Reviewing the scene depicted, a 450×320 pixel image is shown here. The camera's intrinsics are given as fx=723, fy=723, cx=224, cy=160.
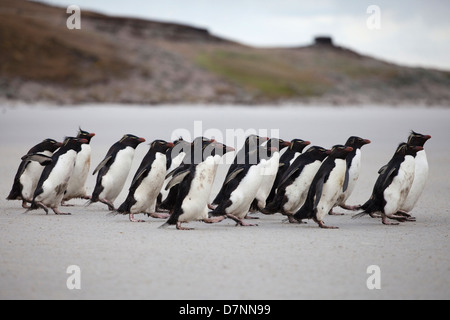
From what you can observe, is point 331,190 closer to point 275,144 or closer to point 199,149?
point 275,144

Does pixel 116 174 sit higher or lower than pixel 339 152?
lower

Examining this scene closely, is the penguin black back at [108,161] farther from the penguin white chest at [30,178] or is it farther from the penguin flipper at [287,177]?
the penguin flipper at [287,177]

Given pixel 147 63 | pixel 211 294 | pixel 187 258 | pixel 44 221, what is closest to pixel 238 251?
pixel 187 258

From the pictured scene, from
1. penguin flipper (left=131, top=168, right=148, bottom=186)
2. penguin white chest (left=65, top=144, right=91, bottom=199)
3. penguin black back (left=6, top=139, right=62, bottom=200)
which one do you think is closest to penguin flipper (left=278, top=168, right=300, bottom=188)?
penguin flipper (left=131, top=168, right=148, bottom=186)

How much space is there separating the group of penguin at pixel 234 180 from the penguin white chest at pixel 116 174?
12mm

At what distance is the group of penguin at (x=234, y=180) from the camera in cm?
744

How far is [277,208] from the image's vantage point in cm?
792

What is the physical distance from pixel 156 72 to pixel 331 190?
32.7 metres

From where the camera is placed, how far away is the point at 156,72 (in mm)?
39375

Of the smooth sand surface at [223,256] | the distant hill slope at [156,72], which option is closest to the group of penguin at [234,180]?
the smooth sand surface at [223,256]

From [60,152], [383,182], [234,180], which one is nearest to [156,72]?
[60,152]

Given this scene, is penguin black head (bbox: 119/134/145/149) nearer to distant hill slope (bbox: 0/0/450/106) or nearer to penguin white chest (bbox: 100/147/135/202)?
penguin white chest (bbox: 100/147/135/202)

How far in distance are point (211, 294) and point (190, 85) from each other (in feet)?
112
